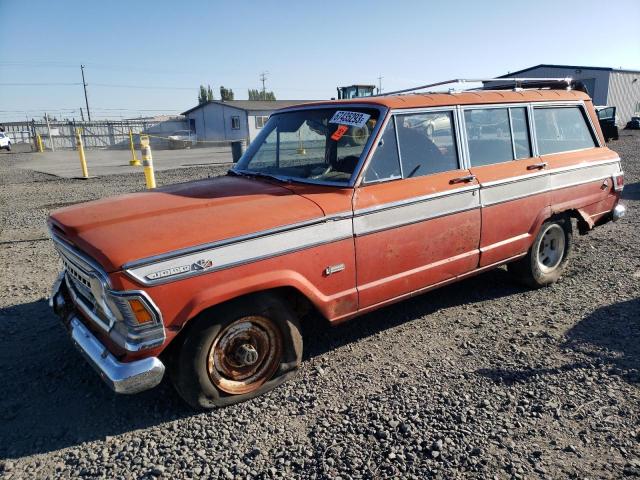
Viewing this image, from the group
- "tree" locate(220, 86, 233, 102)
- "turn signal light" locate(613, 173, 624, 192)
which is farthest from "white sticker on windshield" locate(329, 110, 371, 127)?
"tree" locate(220, 86, 233, 102)

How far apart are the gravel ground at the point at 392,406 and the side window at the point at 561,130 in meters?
1.56

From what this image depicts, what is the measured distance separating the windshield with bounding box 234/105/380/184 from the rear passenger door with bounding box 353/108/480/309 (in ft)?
0.58

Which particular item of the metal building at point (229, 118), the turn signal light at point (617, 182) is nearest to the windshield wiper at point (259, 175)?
the turn signal light at point (617, 182)

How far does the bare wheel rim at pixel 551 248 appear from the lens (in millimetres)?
4910

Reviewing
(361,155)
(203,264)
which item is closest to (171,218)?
(203,264)

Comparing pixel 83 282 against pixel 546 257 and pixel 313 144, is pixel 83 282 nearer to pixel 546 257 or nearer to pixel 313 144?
pixel 313 144

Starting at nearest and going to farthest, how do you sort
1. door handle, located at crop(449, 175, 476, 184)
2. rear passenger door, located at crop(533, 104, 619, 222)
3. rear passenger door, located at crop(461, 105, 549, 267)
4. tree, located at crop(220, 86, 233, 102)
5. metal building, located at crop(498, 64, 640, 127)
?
door handle, located at crop(449, 175, 476, 184)
rear passenger door, located at crop(461, 105, 549, 267)
rear passenger door, located at crop(533, 104, 619, 222)
metal building, located at crop(498, 64, 640, 127)
tree, located at crop(220, 86, 233, 102)

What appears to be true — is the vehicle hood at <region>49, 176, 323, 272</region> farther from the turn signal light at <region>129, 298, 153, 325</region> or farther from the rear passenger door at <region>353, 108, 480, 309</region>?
the rear passenger door at <region>353, 108, 480, 309</region>

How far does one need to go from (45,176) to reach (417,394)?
16825 mm

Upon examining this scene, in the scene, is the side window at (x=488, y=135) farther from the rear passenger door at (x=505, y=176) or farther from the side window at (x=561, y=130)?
the side window at (x=561, y=130)

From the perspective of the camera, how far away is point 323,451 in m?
2.62

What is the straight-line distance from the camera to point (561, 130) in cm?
491

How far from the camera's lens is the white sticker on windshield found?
142 inches

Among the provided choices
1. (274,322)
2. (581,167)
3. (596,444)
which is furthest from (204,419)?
(581,167)
